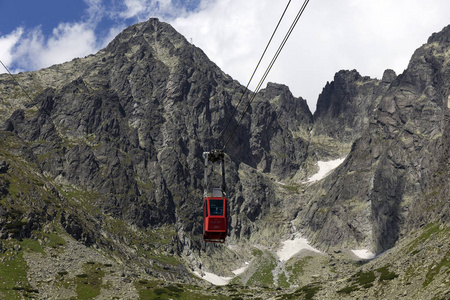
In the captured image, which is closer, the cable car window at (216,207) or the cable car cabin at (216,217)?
the cable car cabin at (216,217)

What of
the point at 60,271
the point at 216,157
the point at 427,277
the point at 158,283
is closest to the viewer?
the point at 216,157

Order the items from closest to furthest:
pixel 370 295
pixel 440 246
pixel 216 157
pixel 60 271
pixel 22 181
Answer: pixel 216 157 < pixel 370 295 < pixel 440 246 < pixel 60 271 < pixel 22 181

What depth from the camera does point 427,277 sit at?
88125 mm

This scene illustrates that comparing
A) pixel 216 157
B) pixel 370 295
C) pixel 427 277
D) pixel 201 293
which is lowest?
pixel 201 293

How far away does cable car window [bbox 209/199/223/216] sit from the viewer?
48.0 metres

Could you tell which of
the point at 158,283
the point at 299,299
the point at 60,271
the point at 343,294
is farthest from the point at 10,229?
the point at 343,294

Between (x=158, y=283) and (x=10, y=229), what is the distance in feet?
192

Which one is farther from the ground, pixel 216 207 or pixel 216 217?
pixel 216 207

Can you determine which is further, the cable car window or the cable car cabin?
the cable car window

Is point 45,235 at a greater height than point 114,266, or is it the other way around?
point 45,235

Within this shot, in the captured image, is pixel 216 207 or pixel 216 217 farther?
pixel 216 207

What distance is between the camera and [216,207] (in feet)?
158

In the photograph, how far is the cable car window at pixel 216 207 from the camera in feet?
157

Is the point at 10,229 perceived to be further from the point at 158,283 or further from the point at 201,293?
the point at 201,293
